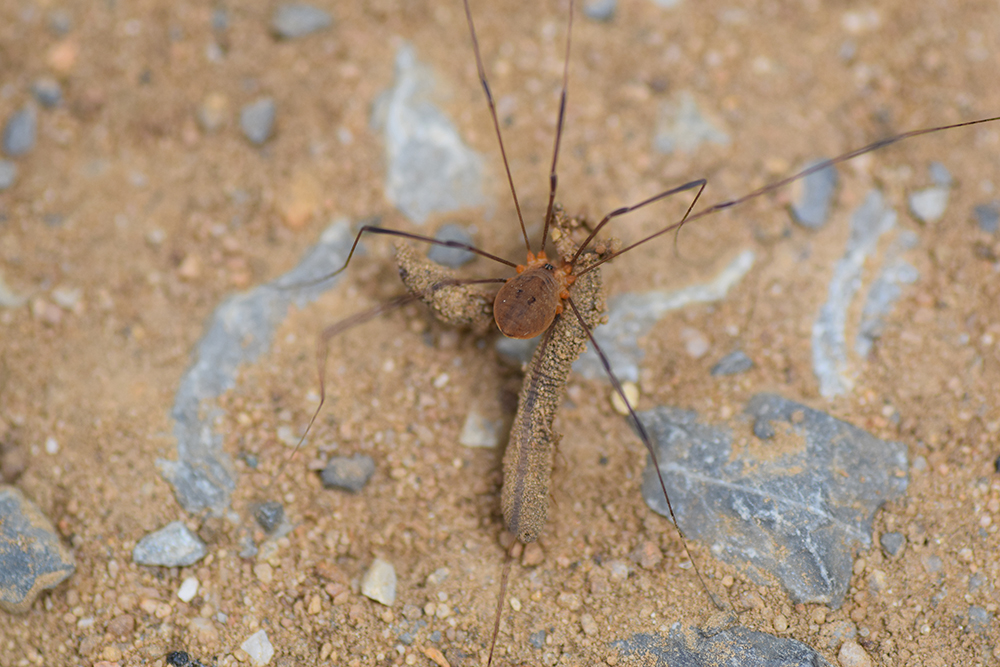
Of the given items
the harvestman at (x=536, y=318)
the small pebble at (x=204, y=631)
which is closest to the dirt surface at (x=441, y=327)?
the small pebble at (x=204, y=631)

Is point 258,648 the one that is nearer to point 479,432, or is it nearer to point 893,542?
point 479,432

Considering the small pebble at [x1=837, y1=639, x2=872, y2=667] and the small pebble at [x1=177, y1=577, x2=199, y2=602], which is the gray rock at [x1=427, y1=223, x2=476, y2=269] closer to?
the small pebble at [x1=177, y1=577, x2=199, y2=602]

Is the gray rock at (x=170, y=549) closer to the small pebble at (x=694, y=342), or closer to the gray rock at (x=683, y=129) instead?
the small pebble at (x=694, y=342)

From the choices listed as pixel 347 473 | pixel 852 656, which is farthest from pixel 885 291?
pixel 347 473

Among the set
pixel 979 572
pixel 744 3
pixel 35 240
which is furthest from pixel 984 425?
pixel 35 240

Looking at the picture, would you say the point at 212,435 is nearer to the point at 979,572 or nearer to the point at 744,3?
the point at 979,572

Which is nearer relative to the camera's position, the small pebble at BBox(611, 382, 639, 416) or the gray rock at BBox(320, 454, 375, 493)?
the gray rock at BBox(320, 454, 375, 493)

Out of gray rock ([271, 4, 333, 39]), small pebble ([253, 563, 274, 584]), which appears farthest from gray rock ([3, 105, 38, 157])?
small pebble ([253, 563, 274, 584])
